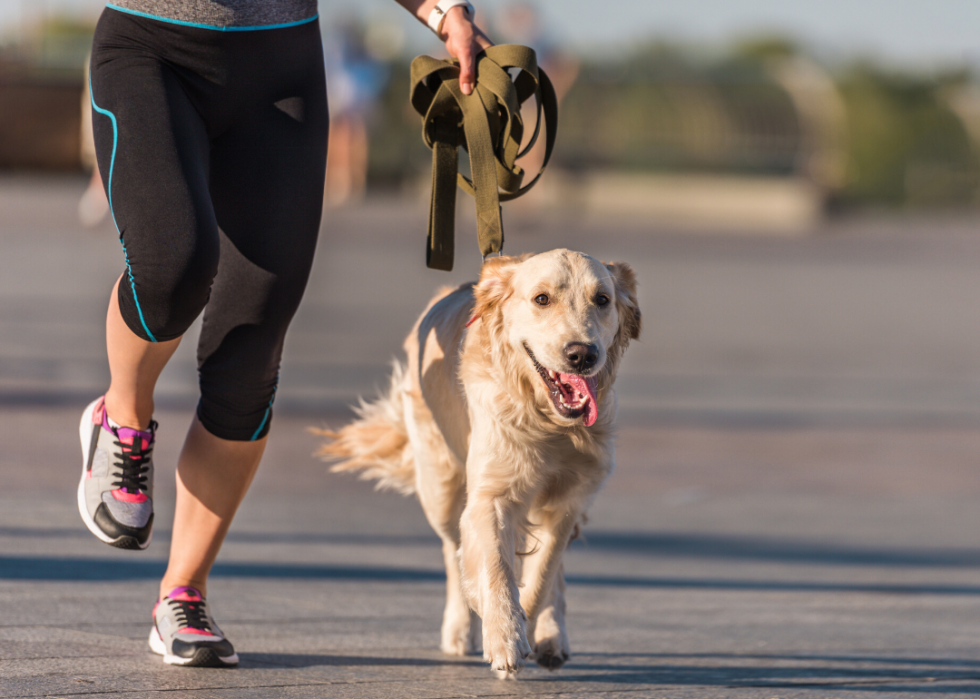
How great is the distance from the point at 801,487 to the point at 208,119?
407cm

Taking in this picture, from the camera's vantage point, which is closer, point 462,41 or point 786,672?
point 786,672

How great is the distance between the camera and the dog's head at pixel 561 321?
3.32 meters

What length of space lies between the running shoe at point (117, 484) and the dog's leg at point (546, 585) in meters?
1.00

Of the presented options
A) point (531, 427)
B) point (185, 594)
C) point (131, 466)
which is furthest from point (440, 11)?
point (185, 594)

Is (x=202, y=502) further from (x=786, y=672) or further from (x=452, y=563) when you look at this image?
(x=786, y=672)

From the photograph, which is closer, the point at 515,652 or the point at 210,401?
the point at 515,652

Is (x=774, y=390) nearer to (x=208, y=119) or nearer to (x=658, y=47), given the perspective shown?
(x=208, y=119)

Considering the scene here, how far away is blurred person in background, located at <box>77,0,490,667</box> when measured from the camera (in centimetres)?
313

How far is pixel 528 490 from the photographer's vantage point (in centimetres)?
345

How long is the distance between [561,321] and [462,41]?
924mm

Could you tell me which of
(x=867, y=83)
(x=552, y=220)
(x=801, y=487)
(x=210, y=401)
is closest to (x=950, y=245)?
(x=552, y=220)

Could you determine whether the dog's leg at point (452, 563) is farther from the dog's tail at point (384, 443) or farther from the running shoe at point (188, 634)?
the running shoe at point (188, 634)

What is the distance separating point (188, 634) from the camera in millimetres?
3320

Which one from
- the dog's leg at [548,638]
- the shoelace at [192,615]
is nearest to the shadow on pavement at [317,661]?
the shoelace at [192,615]
